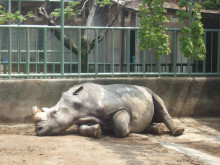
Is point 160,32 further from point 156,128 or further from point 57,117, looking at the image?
point 57,117

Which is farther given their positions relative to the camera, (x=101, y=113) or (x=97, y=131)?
(x=101, y=113)

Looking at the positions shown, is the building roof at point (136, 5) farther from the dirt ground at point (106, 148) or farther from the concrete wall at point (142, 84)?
the dirt ground at point (106, 148)

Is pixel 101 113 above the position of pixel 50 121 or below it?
above

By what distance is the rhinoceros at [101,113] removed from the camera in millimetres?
8000

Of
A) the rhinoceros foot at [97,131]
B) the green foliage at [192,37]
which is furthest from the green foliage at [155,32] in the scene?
the rhinoceros foot at [97,131]

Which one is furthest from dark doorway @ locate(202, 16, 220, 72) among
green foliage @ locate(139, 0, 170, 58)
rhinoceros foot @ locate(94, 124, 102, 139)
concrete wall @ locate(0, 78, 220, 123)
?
rhinoceros foot @ locate(94, 124, 102, 139)

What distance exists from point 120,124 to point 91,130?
1.78 ft

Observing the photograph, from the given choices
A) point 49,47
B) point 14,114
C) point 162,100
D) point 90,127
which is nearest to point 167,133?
point 162,100

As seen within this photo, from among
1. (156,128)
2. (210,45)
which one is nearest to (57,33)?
(156,128)

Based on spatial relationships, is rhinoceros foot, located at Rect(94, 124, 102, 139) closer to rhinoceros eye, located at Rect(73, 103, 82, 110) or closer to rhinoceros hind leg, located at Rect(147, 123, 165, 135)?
rhinoceros eye, located at Rect(73, 103, 82, 110)

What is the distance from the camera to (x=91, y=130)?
26.0ft

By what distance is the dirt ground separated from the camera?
630 cm

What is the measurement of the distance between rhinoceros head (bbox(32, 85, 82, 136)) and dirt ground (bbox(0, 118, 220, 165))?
6.2 inches

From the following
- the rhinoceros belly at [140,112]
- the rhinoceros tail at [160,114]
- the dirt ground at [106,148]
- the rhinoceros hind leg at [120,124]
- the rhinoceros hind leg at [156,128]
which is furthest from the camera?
the rhinoceros tail at [160,114]
